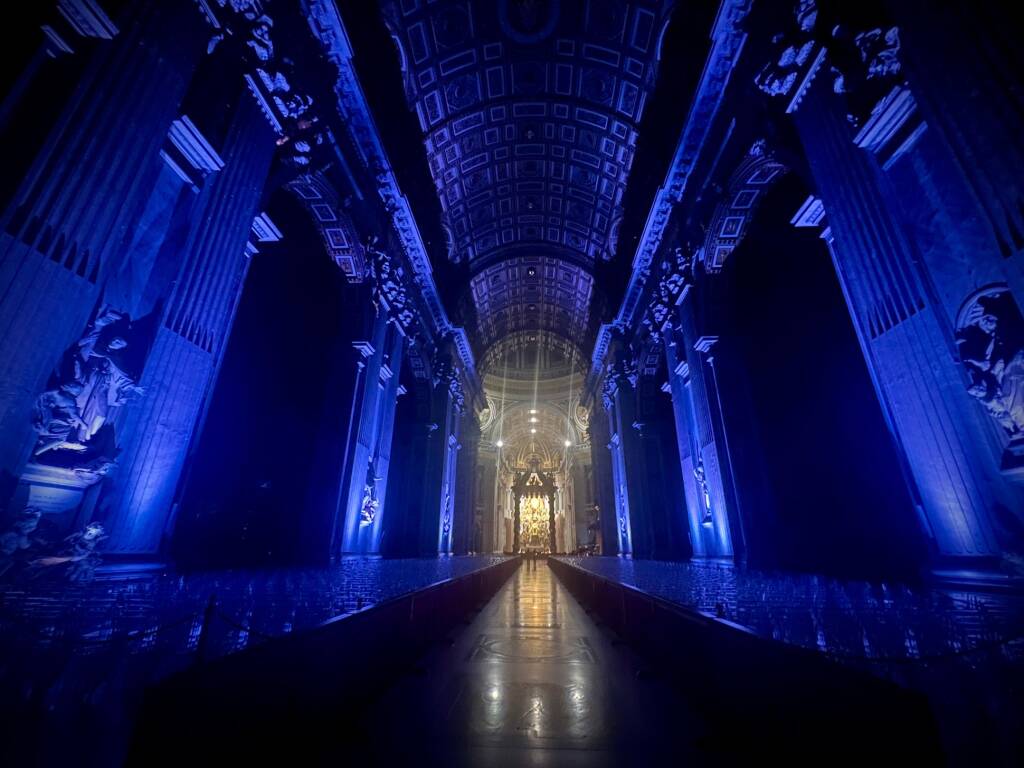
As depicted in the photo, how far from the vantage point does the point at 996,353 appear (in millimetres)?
2727

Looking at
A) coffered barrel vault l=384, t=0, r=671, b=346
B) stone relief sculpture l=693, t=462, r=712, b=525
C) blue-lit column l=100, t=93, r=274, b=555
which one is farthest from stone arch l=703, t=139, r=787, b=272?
blue-lit column l=100, t=93, r=274, b=555

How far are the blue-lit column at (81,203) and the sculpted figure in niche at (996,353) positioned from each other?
6.42 meters

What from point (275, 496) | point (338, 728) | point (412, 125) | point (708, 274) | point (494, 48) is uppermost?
point (494, 48)

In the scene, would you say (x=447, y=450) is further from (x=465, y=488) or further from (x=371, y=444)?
(x=371, y=444)

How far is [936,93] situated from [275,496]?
994 cm

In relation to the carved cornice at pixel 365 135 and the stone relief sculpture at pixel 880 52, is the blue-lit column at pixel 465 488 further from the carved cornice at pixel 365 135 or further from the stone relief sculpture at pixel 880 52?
the stone relief sculpture at pixel 880 52

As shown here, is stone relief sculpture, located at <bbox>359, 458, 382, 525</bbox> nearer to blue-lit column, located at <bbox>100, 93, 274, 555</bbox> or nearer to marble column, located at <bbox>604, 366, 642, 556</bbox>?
blue-lit column, located at <bbox>100, 93, 274, 555</bbox>

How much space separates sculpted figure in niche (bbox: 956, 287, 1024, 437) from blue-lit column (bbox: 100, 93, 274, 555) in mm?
6543

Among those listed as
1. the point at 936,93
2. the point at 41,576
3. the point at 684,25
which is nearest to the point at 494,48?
the point at 684,25

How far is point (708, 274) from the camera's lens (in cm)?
820

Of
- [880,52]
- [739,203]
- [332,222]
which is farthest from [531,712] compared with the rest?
[332,222]

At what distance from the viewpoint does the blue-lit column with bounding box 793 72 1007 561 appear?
2959 mm

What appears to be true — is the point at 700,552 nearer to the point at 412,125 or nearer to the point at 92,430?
the point at 92,430

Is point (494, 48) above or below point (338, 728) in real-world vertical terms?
above
